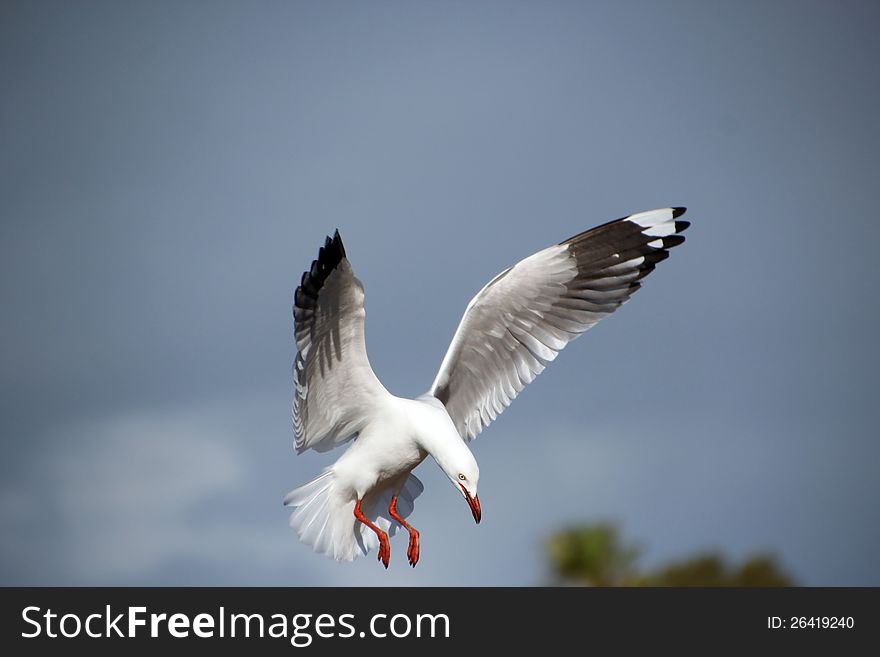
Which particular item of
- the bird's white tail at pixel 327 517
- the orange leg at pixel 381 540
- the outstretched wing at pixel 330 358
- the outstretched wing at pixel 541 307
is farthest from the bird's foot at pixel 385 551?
the outstretched wing at pixel 541 307

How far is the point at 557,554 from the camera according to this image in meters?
11.7

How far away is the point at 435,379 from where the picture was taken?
10.6m

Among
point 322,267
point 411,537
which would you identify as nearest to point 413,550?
point 411,537

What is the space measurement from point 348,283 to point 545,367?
75.1 inches

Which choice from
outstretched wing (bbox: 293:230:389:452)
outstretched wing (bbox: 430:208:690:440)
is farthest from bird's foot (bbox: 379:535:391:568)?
outstretched wing (bbox: 430:208:690:440)

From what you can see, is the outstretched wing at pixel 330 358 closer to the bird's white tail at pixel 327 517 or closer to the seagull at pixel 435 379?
the seagull at pixel 435 379

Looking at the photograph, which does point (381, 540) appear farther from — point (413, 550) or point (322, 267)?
point (322, 267)

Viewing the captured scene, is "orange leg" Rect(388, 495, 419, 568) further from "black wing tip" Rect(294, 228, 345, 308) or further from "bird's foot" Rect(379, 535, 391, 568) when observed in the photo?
"black wing tip" Rect(294, 228, 345, 308)

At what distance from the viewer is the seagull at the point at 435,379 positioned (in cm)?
970

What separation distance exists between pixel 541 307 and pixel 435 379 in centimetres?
89

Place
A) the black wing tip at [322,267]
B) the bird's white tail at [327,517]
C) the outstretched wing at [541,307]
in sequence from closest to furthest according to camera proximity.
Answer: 1. the black wing tip at [322,267]
2. the bird's white tail at [327,517]
3. the outstretched wing at [541,307]

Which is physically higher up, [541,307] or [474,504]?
[541,307]
